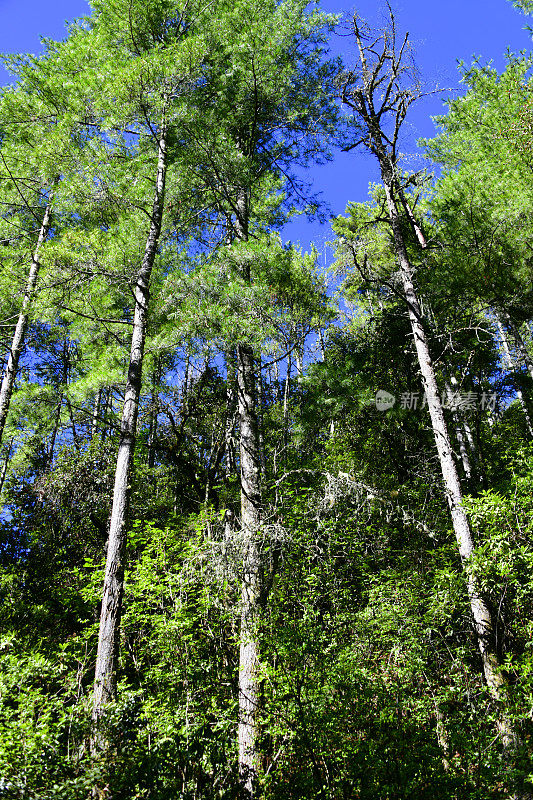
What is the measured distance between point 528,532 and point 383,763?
3074mm

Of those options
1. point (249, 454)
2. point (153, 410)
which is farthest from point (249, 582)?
point (153, 410)

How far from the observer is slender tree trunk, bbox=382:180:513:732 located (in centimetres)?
508

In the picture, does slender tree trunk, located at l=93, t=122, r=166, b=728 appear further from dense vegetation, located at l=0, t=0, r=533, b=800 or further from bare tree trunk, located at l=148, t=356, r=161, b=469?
bare tree trunk, located at l=148, t=356, r=161, b=469

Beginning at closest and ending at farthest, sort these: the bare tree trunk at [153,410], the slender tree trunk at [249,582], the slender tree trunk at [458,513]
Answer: the slender tree trunk at [249,582] < the slender tree trunk at [458,513] < the bare tree trunk at [153,410]

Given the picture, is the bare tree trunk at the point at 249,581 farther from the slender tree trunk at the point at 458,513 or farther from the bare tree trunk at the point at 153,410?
the bare tree trunk at the point at 153,410

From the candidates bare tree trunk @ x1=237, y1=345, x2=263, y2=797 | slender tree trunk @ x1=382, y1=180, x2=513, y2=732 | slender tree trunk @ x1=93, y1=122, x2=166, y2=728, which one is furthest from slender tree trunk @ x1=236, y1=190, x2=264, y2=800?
slender tree trunk @ x1=382, y1=180, x2=513, y2=732

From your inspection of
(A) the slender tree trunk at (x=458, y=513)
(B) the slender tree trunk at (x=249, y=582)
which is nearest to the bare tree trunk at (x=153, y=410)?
(B) the slender tree trunk at (x=249, y=582)

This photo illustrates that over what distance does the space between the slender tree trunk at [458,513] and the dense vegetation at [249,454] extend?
1.5 inches

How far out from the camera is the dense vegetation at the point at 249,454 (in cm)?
411

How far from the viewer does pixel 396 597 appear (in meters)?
6.24

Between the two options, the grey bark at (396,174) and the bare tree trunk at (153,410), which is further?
the bare tree trunk at (153,410)

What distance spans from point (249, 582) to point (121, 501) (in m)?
1.77

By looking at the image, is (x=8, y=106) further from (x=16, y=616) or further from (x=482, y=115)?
(x=482, y=115)

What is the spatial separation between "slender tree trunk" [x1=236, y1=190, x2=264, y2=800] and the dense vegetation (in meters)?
0.03
